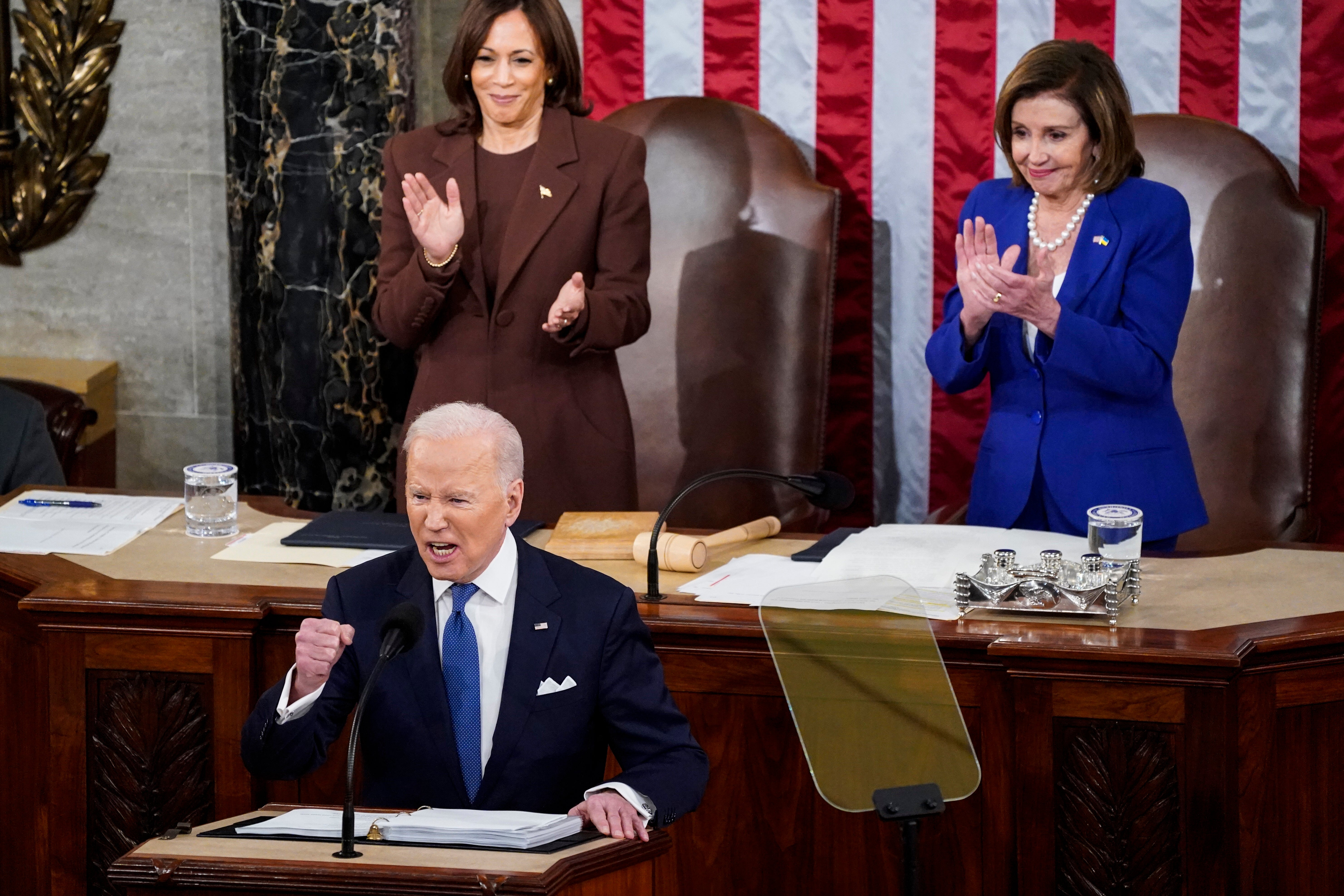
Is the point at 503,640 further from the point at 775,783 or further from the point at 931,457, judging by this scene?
the point at 931,457

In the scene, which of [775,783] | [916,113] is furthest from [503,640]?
[916,113]

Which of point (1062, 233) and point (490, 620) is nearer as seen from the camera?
point (490, 620)

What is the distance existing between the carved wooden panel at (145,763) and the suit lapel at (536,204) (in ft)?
→ 4.07

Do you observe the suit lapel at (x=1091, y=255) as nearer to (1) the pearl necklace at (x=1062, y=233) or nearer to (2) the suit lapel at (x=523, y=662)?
(1) the pearl necklace at (x=1062, y=233)

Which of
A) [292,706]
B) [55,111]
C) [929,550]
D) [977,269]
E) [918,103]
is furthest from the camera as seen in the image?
[55,111]

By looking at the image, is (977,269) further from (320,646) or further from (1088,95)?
(320,646)

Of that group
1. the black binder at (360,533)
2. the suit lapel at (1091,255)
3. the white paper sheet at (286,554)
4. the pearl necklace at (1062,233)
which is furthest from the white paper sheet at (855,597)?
the pearl necklace at (1062,233)

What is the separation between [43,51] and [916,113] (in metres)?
2.80

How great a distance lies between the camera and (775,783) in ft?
10.0

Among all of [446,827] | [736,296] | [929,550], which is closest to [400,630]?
[446,827]

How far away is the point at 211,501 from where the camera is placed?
143 inches

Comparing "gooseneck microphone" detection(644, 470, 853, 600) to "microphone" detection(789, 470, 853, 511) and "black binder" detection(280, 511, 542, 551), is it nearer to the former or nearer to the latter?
"microphone" detection(789, 470, 853, 511)

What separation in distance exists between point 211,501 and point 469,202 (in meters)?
0.90

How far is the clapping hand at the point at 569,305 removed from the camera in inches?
147
